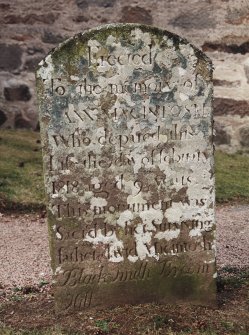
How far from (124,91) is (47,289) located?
1667 mm

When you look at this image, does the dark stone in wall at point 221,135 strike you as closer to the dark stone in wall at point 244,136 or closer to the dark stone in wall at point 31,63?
the dark stone in wall at point 244,136

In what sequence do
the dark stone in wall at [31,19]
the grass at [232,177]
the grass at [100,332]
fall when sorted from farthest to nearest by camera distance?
the dark stone in wall at [31,19]
the grass at [232,177]
the grass at [100,332]

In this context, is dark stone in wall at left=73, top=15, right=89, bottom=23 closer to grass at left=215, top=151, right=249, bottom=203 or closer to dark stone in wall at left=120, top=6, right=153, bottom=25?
dark stone in wall at left=120, top=6, right=153, bottom=25

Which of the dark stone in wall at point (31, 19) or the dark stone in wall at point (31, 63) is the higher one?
the dark stone in wall at point (31, 19)

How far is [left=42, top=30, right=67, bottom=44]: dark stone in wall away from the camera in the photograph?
908 centimetres

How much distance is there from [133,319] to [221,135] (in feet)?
17.0

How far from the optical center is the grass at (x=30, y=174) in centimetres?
678

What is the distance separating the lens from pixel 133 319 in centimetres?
394

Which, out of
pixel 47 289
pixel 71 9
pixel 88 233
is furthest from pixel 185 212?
pixel 71 9

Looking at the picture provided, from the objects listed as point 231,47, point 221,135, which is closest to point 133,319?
point 221,135

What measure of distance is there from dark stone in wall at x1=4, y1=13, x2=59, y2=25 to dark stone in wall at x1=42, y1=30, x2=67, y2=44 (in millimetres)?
169

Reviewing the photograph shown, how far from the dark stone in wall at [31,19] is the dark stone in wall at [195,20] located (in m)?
1.77

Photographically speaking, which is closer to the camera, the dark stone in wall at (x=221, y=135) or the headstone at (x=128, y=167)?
the headstone at (x=128, y=167)

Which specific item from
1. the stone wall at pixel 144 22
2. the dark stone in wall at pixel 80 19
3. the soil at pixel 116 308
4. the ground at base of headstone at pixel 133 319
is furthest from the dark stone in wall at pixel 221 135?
the ground at base of headstone at pixel 133 319
